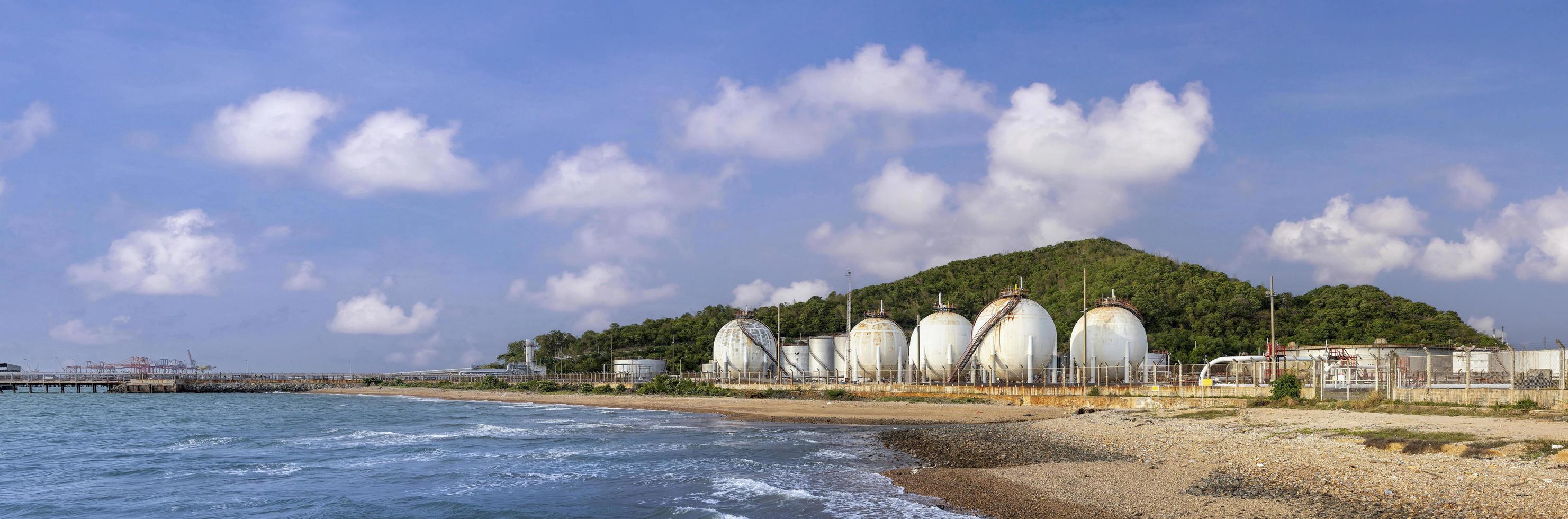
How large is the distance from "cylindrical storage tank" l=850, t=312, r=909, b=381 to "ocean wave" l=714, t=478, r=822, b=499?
169 ft

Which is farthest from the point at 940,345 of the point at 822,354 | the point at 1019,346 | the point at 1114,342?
the point at 822,354

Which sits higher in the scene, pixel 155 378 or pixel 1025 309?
pixel 1025 309

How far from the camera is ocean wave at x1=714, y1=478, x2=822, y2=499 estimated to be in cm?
2120

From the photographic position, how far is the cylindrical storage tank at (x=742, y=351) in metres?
88.2

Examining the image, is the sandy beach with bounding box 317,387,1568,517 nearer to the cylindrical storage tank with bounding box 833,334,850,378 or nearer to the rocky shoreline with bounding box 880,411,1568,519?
the rocky shoreline with bounding box 880,411,1568,519

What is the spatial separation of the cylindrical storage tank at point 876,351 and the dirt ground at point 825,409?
12726 millimetres

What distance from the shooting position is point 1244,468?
63.9 feet

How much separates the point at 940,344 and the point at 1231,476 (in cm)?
5158

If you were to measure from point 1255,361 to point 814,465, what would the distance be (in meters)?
34.4

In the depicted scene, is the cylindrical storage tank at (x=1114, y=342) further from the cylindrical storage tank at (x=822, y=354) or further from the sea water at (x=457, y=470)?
the cylindrical storage tank at (x=822, y=354)

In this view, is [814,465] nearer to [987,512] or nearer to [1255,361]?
[987,512]

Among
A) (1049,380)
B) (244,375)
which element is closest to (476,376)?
(244,375)

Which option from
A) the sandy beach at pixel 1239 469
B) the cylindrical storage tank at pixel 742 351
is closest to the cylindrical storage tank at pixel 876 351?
the cylindrical storage tank at pixel 742 351

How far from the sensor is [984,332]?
64875mm
